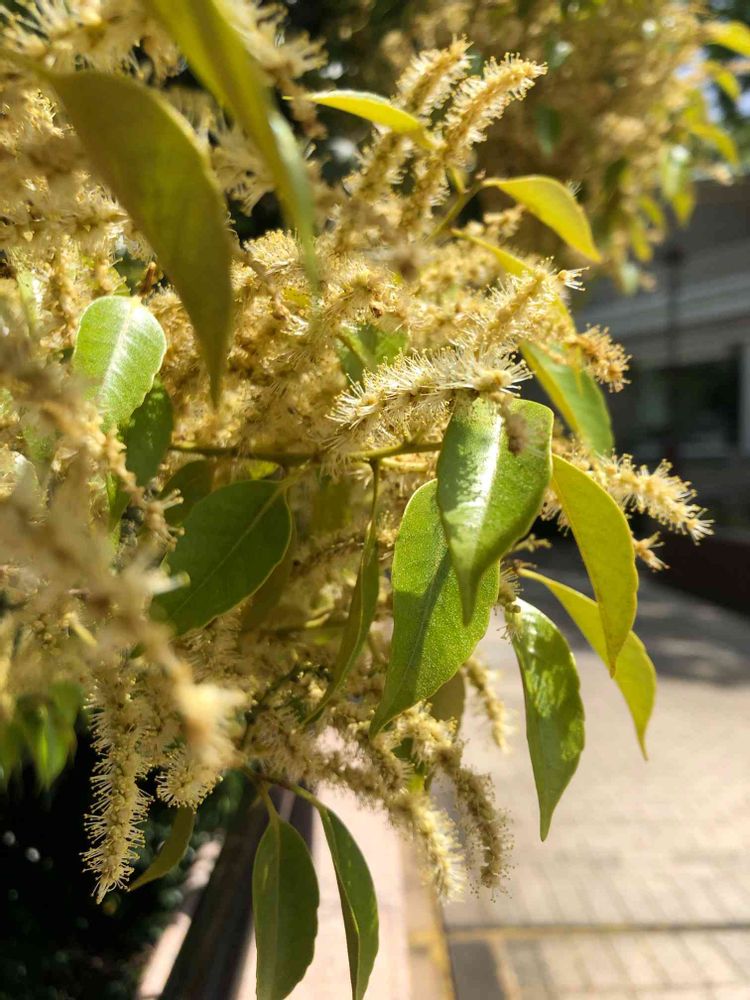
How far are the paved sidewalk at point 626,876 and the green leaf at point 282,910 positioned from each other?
57 cm

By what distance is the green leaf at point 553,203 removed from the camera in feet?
1.60

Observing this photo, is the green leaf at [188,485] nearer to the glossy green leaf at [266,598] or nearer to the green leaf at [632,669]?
the glossy green leaf at [266,598]

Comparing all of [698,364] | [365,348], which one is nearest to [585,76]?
[365,348]

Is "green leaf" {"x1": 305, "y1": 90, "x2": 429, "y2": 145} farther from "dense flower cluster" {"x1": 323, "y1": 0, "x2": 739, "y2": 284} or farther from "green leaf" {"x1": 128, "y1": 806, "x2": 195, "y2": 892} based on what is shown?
"dense flower cluster" {"x1": 323, "y1": 0, "x2": 739, "y2": 284}

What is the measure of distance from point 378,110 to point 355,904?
370 mm

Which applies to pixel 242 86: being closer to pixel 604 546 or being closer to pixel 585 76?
pixel 604 546

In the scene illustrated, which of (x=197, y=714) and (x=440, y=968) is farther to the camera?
(x=440, y=968)

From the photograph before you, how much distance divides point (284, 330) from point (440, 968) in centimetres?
130

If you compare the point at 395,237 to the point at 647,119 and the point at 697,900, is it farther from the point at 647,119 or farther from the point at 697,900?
the point at 697,900

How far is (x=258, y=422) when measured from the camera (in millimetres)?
389

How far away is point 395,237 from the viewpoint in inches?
9.6

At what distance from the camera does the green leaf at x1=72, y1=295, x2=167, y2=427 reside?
0.32 metres

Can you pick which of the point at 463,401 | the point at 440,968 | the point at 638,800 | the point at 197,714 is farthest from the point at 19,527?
the point at 638,800

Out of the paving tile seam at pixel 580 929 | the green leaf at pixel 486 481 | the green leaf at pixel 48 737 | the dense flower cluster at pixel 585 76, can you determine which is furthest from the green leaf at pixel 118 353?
the paving tile seam at pixel 580 929
